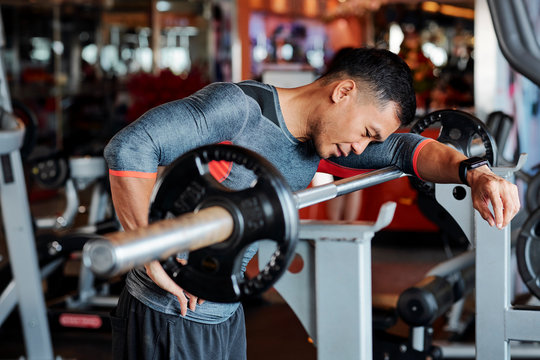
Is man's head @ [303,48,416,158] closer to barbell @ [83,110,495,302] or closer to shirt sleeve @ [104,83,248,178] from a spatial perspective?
shirt sleeve @ [104,83,248,178]

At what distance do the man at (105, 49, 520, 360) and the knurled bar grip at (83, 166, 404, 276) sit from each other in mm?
355

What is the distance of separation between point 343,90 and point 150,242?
73cm

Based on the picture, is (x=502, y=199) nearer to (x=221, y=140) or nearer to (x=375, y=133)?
(x=375, y=133)

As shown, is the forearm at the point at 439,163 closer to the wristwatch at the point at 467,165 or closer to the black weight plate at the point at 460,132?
the wristwatch at the point at 467,165

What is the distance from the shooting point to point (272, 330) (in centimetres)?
390

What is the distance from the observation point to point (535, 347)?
3.42 m

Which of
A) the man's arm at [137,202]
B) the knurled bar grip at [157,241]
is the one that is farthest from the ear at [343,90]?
the knurled bar grip at [157,241]

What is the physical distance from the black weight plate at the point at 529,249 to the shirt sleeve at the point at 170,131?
134 centimetres

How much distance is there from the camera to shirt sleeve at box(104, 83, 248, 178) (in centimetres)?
133

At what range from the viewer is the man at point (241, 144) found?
1345 mm

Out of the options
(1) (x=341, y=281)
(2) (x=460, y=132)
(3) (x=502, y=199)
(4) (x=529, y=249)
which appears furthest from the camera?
(4) (x=529, y=249)

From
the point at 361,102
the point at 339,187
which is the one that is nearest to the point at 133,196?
the point at 339,187

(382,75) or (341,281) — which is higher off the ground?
(382,75)

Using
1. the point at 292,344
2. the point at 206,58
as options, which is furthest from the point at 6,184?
the point at 206,58
